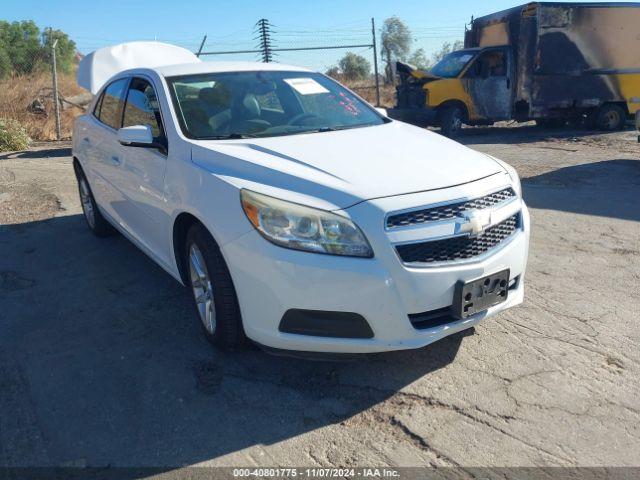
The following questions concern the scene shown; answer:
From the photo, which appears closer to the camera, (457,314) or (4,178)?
(457,314)

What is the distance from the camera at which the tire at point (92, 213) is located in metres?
5.59

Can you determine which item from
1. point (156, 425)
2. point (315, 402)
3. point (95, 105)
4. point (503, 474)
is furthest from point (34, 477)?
point (95, 105)

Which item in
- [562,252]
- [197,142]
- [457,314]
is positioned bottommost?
[562,252]

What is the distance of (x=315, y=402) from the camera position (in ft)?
9.67

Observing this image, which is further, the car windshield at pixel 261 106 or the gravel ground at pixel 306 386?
the car windshield at pixel 261 106

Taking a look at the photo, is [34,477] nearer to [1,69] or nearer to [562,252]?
[562,252]

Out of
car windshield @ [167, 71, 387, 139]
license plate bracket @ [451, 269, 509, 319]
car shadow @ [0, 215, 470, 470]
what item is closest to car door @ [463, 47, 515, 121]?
car windshield @ [167, 71, 387, 139]

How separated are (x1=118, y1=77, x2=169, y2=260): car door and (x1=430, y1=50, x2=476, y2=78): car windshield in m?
9.27

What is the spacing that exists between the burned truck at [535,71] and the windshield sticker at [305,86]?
8205 millimetres

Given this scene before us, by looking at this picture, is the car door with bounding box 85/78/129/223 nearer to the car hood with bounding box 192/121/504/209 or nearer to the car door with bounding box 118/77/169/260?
the car door with bounding box 118/77/169/260

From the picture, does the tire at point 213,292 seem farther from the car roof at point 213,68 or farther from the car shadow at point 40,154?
the car shadow at point 40,154

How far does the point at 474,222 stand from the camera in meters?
2.90

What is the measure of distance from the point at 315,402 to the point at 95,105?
3962mm

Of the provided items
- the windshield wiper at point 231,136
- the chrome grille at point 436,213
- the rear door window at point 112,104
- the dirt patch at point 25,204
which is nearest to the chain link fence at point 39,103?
the dirt patch at point 25,204
